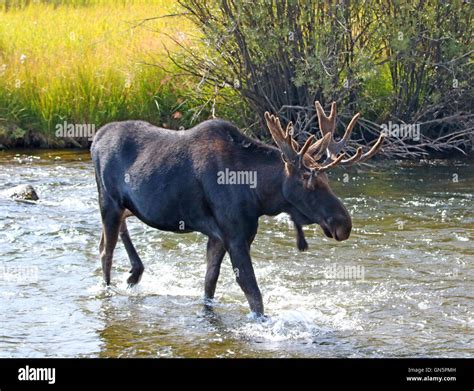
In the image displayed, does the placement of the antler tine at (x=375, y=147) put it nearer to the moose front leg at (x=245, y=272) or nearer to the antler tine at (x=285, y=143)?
the antler tine at (x=285, y=143)

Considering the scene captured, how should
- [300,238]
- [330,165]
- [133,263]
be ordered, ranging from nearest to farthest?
[330,165]
[300,238]
[133,263]

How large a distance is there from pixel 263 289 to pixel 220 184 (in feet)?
4.12

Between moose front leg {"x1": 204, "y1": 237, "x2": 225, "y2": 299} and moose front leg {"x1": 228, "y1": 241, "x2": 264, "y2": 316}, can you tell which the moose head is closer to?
moose front leg {"x1": 228, "y1": 241, "x2": 264, "y2": 316}

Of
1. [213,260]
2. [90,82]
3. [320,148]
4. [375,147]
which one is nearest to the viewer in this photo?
[375,147]

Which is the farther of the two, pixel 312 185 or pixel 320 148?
pixel 320 148

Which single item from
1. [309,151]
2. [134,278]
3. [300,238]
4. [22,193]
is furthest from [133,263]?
[22,193]

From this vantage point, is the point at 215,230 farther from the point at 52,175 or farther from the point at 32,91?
the point at 32,91

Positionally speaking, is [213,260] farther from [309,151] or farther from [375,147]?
[375,147]

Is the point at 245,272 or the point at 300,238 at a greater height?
the point at 300,238

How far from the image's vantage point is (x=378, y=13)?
45.2ft

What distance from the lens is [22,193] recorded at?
12523mm

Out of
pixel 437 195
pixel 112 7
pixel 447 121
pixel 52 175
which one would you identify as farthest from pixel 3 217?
pixel 112 7
